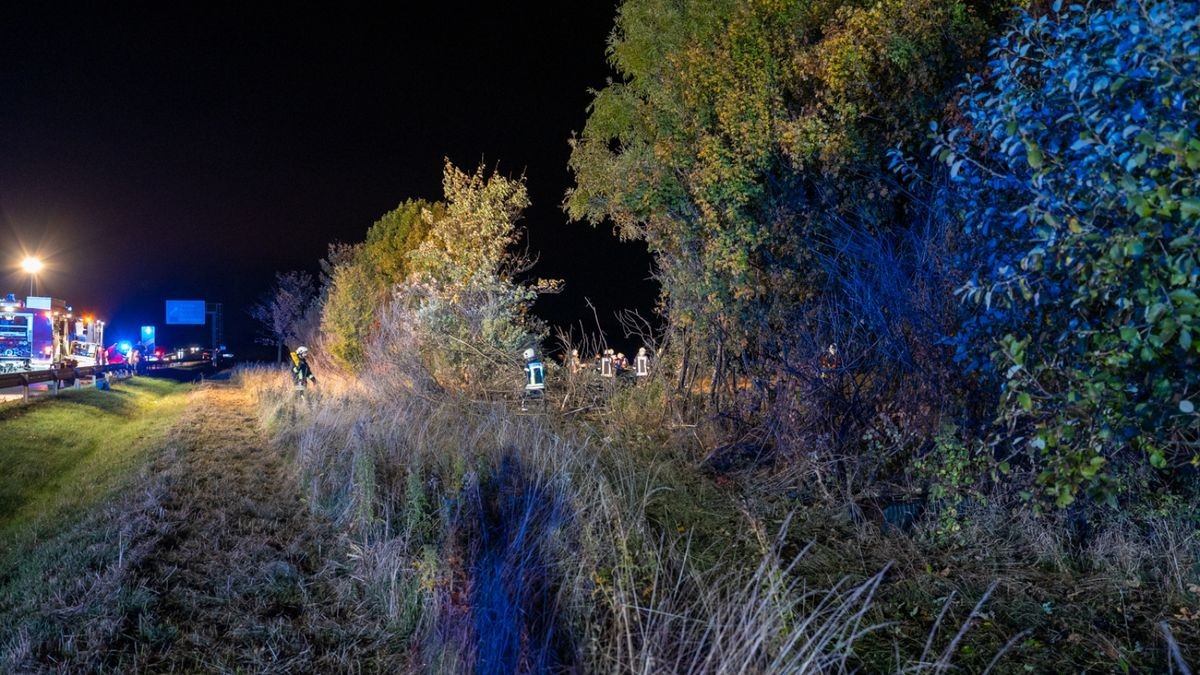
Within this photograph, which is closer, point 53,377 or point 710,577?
point 710,577

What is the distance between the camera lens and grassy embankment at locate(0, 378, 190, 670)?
4.41 m

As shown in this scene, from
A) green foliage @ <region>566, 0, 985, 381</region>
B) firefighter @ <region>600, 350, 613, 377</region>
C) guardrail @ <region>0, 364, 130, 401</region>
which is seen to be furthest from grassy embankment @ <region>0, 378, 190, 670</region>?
green foliage @ <region>566, 0, 985, 381</region>

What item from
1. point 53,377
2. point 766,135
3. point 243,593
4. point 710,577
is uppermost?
point 766,135

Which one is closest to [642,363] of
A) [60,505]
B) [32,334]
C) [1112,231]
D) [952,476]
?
[952,476]

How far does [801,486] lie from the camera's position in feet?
21.6

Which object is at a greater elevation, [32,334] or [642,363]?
[32,334]

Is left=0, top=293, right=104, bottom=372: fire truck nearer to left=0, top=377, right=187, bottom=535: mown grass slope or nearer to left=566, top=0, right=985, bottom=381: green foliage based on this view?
left=0, top=377, right=187, bottom=535: mown grass slope

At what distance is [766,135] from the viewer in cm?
826

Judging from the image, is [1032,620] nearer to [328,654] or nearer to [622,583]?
[622,583]

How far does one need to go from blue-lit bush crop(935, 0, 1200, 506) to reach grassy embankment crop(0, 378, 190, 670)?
563cm

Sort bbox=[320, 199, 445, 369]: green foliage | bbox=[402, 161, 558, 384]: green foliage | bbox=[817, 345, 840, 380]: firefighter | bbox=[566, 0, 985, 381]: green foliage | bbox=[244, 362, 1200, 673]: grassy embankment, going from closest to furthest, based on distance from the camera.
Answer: bbox=[244, 362, 1200, 673]: grassy embankment → bbox=[817, 345, 840, 380]: firefighter → bbox=[566, 0, 985, 381]: green foliage → bbox=[402, 161, 558, 384]: green foliage → bbox=[320, 199, 445, 369]: green foliage

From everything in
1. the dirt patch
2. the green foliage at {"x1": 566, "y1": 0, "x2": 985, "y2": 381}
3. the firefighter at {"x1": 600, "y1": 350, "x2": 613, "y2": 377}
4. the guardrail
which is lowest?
the dirt patch

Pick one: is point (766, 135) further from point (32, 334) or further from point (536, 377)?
point (32, 334)

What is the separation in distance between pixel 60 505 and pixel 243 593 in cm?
440
